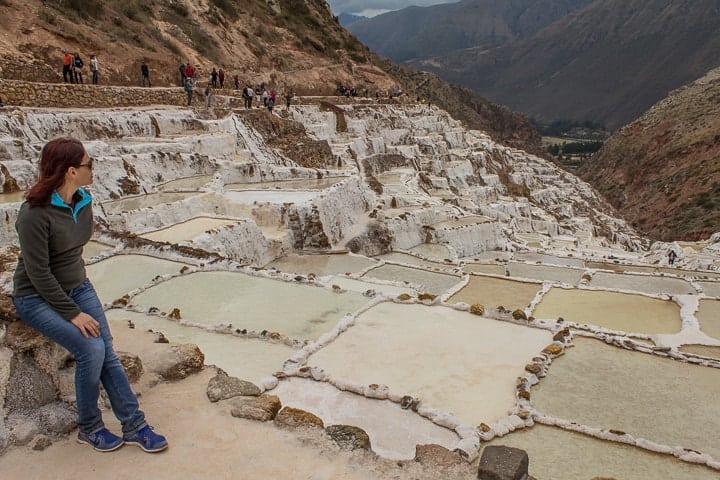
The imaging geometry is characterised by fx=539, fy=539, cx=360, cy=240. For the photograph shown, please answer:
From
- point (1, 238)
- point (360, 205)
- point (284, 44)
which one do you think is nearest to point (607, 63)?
point (284, 44)

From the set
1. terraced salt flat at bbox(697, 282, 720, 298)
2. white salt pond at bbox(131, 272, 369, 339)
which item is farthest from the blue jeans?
terraced salt flat at bbox(697, 282, 720, 298)

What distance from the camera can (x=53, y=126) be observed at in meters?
13.7

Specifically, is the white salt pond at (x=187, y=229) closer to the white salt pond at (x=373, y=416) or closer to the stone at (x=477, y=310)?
the stone at (x=477, y=310)

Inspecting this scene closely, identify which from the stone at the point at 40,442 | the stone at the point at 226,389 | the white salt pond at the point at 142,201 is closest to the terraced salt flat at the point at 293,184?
the white salt pond at the point at 142,201

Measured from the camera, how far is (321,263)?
13.1 meters

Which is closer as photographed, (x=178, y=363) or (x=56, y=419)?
(x=56, y=419)

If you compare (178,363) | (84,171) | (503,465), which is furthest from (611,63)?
(84,171)

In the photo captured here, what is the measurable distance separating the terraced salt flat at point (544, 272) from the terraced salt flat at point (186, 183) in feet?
27.9

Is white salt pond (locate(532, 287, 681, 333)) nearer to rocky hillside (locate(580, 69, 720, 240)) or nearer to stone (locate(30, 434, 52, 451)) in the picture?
stone (locate(30, 434, 52, 451))

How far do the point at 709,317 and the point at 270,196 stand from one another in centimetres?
1053

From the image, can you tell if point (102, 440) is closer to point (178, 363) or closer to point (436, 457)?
point (178, 363)

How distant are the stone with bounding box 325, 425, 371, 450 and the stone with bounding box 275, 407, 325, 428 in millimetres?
111

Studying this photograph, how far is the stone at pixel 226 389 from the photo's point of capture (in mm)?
3910

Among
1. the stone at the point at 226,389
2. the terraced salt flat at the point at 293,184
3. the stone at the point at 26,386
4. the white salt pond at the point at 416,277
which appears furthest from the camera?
the terraced salt flat at the point at 293,184
